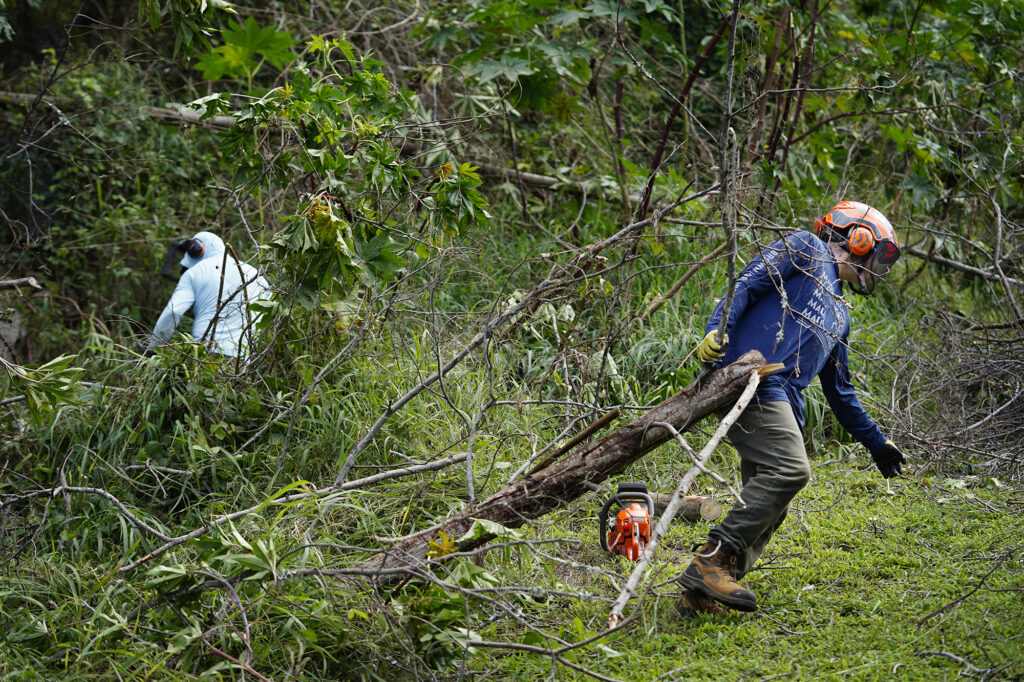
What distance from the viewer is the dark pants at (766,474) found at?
355 centimetres

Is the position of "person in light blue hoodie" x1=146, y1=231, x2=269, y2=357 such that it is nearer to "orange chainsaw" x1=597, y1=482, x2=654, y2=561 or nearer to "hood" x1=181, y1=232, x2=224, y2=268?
"hood" x1=181, y1=232, x2=224, y2=268

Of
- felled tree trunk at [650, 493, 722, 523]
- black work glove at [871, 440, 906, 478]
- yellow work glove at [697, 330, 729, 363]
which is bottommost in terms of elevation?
felled tree trunk at [650, 493, 722, 523]

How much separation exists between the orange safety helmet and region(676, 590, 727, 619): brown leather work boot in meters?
1.45

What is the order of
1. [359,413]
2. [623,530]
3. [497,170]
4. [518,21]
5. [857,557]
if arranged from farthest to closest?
[497,170]
[518,21]
[359,413]
[857,557]
[623,530]

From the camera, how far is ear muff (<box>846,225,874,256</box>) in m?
3.74

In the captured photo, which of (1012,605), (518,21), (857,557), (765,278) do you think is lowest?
(857,557)

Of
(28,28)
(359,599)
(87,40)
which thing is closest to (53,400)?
(359,599)

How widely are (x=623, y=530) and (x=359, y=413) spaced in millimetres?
1611

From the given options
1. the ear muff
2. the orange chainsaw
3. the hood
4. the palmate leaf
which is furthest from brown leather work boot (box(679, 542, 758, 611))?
the palmate leaf

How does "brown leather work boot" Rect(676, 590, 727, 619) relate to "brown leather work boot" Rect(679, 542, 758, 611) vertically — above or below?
below

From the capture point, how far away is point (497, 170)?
7203 millimetres

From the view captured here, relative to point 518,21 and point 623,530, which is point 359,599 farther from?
point 518,21

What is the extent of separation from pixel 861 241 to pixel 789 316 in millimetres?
474

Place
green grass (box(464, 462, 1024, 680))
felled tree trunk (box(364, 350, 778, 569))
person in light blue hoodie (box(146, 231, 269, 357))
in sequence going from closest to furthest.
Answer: green grass (box(464, 462, 1024, 680))
felled tree trunk (box(364, 350, 778, 569))
person in light blue hoodie (box(146, 231, 269, 357))
